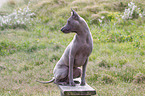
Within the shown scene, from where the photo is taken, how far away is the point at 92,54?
734 centimetres

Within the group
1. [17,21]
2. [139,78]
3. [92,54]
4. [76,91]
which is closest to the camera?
[76,91]

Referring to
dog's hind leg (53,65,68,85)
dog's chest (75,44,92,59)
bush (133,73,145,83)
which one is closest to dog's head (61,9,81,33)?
dog's chest (75,44,92,59)

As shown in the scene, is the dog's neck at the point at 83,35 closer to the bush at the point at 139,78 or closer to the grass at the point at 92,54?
the grass at the point at 92,54

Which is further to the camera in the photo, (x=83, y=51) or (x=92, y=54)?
(x=92, y=54)

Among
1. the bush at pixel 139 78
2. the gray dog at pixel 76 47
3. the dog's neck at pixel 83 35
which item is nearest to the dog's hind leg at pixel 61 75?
the gray dog at pixel 76 47

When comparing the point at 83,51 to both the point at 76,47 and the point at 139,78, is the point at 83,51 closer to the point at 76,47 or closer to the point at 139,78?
the point at 76,47

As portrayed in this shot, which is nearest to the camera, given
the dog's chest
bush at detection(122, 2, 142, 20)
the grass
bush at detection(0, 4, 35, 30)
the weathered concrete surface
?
the weathered concrete surface

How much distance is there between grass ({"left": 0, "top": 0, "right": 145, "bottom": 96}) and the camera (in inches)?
200

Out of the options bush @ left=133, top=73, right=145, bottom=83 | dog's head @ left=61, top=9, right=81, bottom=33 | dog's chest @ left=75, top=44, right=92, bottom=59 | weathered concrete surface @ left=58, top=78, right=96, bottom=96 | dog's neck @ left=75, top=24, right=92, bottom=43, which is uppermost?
dog's head @ left=61, top=9, right=81, bottom=33

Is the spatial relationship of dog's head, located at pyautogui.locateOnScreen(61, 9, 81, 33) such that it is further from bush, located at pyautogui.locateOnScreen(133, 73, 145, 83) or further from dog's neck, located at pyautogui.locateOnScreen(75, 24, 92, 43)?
bush, located at pyautogui.locateOnScreen(133, 73, 145, 83)

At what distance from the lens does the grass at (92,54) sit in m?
5.08

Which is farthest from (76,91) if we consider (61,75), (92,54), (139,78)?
(92,54)

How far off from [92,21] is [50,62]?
5234 millimetres

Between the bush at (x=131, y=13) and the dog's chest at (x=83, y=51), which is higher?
the bush at (x=131, y=13)
